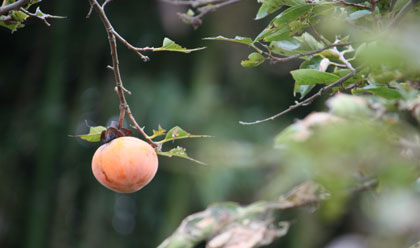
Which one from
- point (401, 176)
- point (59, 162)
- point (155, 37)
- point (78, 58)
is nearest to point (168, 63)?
point (155, 37)

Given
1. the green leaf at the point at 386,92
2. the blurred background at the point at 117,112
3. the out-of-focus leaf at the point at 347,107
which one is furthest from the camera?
the blurred background at the point at 117,112

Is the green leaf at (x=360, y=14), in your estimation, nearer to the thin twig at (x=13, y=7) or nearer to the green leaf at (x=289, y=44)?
the green leaf at (x=289, y=44)

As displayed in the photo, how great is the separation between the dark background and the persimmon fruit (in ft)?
4.72

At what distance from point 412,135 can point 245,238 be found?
1.15 feet

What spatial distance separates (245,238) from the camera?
1.98 feet

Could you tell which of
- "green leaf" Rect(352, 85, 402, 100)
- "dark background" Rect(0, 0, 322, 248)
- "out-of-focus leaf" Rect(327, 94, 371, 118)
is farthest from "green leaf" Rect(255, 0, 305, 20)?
"dark background" Rect(0, 0, 322, 248)

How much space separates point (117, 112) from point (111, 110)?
4 centimetres

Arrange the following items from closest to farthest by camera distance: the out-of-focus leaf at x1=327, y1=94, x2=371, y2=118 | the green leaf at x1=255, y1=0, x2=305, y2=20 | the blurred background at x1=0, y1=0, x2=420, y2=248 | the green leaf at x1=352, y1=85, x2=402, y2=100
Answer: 1. the out-of-focus leaf at x1=327, y1=94, x2=371, y2=118
2. the green leaf at x1=352, y1=85, x2=402, y2=100
3. the green leaf at x1=255, y1=0, x2=305, y2=20
4. the blurred background at x1=0, y1=0, x2=420, y2=248

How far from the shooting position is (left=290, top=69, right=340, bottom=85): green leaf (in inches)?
19.6

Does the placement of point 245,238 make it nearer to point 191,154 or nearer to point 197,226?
point 197,226

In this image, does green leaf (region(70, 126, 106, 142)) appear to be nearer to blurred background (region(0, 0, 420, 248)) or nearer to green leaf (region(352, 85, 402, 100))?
green leaf (region(352, 85, 402, 100))

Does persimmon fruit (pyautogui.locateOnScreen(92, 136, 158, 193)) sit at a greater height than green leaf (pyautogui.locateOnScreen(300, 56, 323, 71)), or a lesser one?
lesser

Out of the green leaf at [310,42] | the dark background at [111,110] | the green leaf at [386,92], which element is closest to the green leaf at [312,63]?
the green leaf at [310,42]

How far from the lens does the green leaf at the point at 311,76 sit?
497mm
